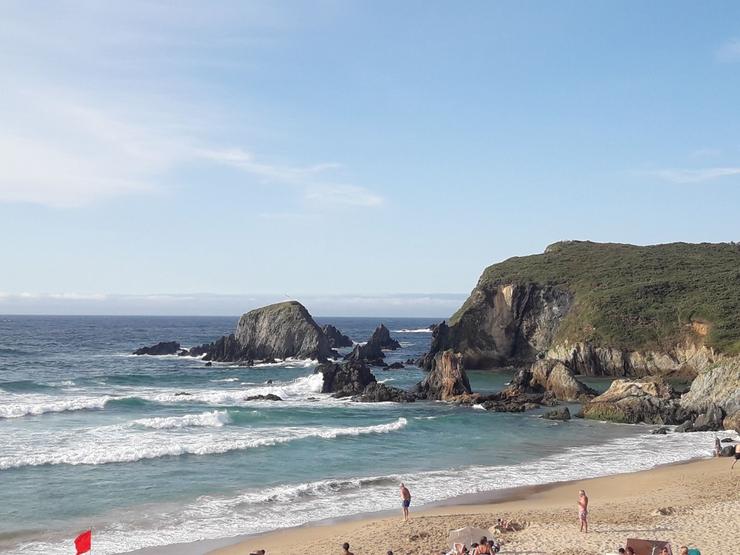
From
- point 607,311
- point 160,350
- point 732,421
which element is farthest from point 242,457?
point 160,350

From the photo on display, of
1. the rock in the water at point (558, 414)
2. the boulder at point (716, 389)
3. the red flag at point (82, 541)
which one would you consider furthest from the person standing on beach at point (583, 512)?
the boulder at point (716, 389)

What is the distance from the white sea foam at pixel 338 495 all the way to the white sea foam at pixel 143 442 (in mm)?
7773

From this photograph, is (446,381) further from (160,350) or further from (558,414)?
(160,350)

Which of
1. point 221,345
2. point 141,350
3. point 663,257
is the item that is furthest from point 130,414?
point 663,257

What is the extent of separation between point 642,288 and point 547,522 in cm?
5333

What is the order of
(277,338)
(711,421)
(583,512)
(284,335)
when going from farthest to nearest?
1. (277,338)
2. (284,335)
3. (711,421)
4. (583,512)

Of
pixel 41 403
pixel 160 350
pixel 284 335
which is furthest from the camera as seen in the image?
pixel 160 350

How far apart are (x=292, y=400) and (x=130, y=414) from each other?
13525 millimetres

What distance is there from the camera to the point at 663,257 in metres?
84.8

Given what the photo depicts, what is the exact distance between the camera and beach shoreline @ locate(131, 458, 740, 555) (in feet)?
61.8

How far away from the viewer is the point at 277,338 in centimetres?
8769

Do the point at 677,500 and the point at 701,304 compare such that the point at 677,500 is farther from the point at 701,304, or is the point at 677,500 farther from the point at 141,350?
the point at 141,350

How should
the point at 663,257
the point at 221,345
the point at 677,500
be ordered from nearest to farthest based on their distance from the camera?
the point at 677,500
the point at 663,257
the point at 221,345

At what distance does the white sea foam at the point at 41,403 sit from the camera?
42812 millimetres
